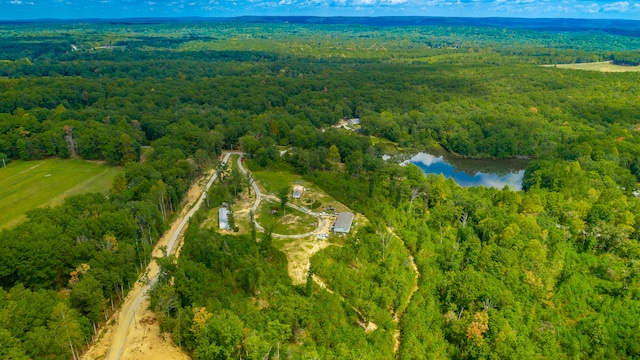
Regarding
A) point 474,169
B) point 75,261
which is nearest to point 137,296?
point 75,261

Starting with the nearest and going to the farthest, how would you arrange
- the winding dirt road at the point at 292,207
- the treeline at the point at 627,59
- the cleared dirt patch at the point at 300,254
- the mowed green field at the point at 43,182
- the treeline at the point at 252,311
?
the treeline at the point at 252,311 → the cleared dirt patch at the point at 300,254 → the winding dirt road at the point at 292,207 → the mowed green field at the point at 43,182 → the treeline at the point at 627,59

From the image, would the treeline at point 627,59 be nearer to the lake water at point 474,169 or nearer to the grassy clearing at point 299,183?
the lake water at point 474,169

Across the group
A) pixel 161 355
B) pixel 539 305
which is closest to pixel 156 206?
pixel 161 355

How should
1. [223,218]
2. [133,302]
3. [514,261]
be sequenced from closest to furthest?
[133,302] < [514,261] < [223,218]

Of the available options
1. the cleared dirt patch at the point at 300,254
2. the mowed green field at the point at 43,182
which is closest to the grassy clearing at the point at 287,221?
the cleared dirt patch at the point at 300,254

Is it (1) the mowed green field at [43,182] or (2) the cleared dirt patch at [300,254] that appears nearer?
(2) the cleared dirt patch at [300,254]

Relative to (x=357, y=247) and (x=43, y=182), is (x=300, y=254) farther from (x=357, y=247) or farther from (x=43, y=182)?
(x=43, y=182)

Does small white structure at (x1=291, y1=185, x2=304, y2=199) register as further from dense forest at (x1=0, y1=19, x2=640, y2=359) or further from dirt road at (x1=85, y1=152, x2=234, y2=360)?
dirt road at (x1=85, y1=152, x2=234, y2=360)

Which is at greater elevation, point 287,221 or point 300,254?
point 287,221
